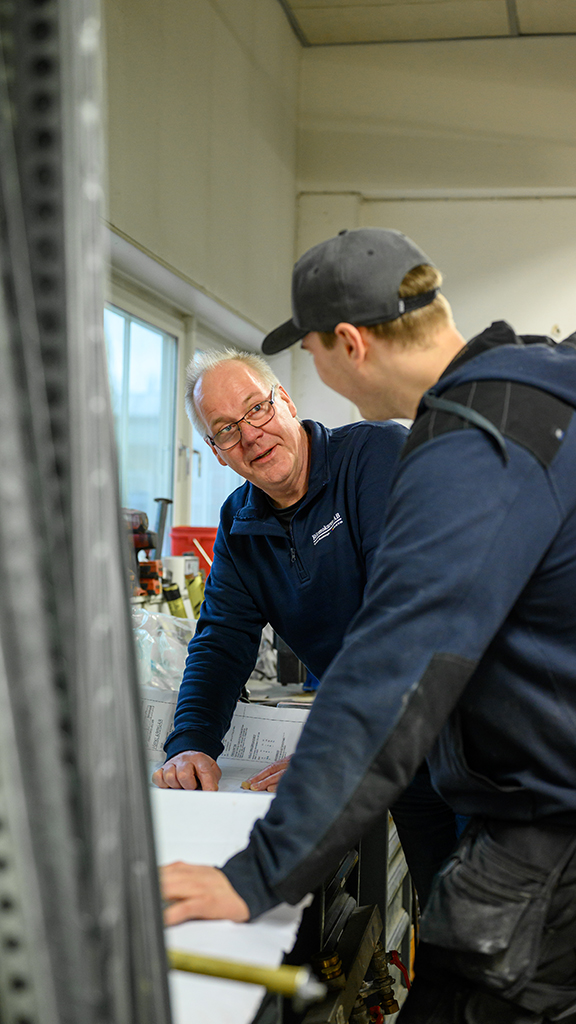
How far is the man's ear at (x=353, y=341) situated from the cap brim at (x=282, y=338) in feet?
0.65

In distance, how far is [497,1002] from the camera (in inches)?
37.7

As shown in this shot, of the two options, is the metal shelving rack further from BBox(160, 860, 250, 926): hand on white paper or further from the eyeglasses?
the eyeglasses

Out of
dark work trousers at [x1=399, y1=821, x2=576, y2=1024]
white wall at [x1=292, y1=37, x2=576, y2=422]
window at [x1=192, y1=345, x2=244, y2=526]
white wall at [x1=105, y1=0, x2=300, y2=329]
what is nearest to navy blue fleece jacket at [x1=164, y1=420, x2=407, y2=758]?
dark work trousers at [x1=399, y1=821, x2=576, y2=1024]

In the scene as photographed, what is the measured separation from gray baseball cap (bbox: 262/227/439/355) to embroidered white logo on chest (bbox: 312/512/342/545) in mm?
619

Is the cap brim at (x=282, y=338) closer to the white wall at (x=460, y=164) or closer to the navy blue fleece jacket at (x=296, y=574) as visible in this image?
the navy blue fleece jacket at (x=296, y=574)

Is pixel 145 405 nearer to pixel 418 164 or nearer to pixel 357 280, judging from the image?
pixel 418 164

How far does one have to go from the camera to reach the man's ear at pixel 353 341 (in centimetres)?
102

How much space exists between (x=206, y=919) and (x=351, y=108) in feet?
15.7

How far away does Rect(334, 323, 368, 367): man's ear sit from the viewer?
1.02 meters

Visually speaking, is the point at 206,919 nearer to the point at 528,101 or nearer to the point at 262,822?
the point at 262,822

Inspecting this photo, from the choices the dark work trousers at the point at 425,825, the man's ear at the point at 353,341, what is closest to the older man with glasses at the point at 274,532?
the dark work trousers at the point at 425,825

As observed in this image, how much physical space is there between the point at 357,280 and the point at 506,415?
27cm

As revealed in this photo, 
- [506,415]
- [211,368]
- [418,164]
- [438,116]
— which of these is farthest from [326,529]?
[438,116]

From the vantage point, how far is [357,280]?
1.00 m
